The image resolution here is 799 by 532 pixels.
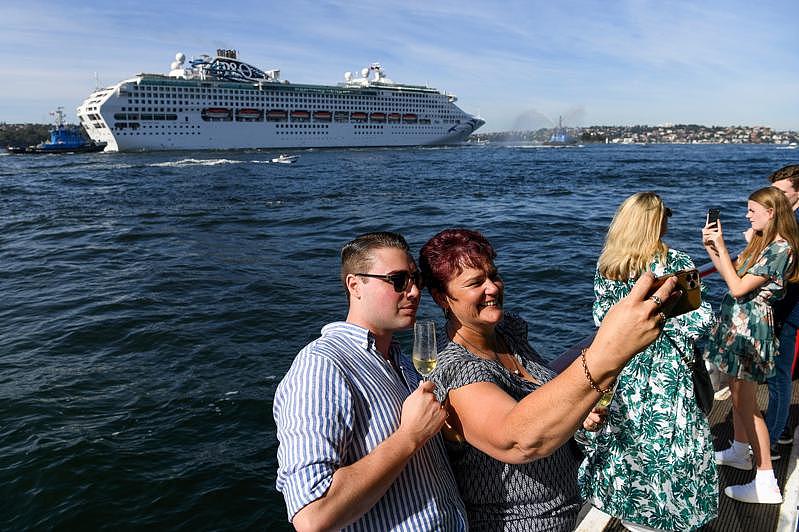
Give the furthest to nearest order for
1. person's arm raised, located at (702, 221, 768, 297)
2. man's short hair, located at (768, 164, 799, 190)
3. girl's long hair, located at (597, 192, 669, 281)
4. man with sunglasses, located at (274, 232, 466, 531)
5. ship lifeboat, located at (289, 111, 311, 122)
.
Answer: ship lifeboat, located at (289, 111, 311, 122) → man's short hair, located at (768, 164, 799, 190) → person's arm raised, located at (702, 221, 768, 297) → girl's long hair, located at (597, 192, 669, 281) → man with sunglasses, located at (274, 232, 466, 531)

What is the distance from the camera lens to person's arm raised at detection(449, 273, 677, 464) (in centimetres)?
107

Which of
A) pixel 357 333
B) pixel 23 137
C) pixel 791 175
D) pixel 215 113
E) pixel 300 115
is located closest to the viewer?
pixel 357 333

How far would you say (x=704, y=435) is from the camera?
2.03 metres

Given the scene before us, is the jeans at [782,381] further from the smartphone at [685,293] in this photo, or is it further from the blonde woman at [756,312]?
the smartphone at [685,293]

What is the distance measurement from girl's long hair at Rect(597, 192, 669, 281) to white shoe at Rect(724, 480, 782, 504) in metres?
1.31

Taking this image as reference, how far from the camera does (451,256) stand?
1.70 m

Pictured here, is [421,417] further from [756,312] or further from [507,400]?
[756,312]

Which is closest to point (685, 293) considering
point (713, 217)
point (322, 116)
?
point (713, 217)

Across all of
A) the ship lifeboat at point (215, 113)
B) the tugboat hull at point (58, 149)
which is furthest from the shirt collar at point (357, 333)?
the tugboat hull at point (58, 149)

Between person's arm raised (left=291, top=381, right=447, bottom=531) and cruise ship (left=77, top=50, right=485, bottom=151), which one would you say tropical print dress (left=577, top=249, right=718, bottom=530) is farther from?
cruise ship (left=77, top=50, right=485, bottom=151)

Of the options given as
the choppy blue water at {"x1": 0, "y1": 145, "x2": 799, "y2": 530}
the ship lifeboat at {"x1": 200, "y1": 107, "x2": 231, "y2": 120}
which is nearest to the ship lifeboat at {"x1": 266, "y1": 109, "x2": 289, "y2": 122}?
the ship lifeboat at {"x1": 200, "y1": 107, "x2": 231, "y2": 120}

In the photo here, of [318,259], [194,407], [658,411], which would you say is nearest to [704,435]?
[658,411]

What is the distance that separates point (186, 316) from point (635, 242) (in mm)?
7549

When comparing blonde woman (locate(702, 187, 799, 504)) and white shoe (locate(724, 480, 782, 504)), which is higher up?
blonde woman (locate(702, 187, 799, 504))
